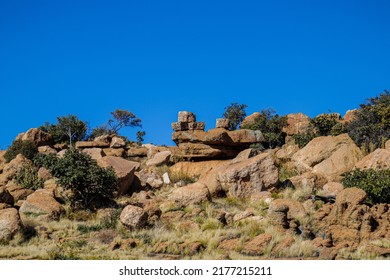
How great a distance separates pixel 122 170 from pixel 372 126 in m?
14.5

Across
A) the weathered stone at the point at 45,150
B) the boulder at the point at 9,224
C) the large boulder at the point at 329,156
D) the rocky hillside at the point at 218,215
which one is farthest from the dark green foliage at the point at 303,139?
the boulder at the point at 9,224

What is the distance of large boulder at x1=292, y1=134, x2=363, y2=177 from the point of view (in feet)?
85.1

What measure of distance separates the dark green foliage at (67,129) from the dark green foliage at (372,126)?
20.5 m

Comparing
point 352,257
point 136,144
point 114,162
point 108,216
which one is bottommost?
point 352,257

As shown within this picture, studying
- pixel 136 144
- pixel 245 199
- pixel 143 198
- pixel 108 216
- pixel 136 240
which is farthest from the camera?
pixel 136 144

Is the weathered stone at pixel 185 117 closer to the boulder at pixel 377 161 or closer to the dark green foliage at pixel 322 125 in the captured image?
the dark green foliage at pixel 322 125

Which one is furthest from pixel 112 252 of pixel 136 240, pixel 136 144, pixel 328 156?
pixel 136 144

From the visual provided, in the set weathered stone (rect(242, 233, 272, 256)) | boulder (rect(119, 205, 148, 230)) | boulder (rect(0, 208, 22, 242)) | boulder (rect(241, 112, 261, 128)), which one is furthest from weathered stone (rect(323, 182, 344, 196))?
boulder (rect(241, 112, 261, 128))

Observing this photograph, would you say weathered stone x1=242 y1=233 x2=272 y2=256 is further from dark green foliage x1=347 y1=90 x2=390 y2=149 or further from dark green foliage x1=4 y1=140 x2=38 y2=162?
dark green foliage x1=4 y1=140 x2=38 y2=162

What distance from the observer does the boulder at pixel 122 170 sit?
81.0 feet

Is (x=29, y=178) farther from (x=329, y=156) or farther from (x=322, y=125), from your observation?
(x=322, y=125)

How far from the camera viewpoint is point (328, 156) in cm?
2772

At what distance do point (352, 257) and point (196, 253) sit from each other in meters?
4.17
